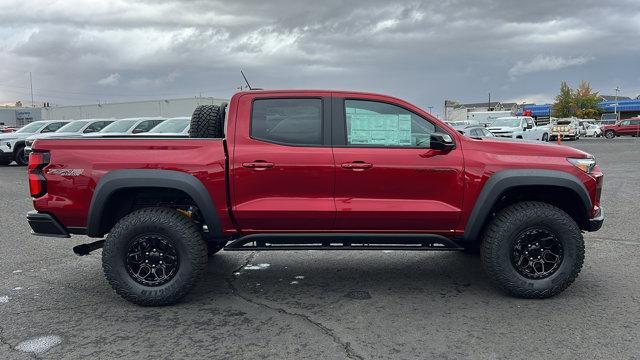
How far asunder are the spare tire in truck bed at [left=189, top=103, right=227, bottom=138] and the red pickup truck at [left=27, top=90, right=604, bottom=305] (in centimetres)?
49

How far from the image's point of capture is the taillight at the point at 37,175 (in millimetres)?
4379

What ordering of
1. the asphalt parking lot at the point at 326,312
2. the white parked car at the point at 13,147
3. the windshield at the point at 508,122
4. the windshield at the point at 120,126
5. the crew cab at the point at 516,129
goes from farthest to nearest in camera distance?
the windshield at the point at 508,122 < the crew cab at the point at 516,129 < the white parked car at the point at 13,147 < the windshield at the point at 120,126 < the asphalt parking lot at the point at 326,312

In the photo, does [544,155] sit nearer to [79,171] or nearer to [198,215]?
[198,215]

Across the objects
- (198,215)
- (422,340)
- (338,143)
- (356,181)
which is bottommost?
(422,340)

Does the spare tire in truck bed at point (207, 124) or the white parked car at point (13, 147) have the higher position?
the spare tire in truck bed at point (207, 124)

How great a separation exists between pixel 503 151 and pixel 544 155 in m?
0.36

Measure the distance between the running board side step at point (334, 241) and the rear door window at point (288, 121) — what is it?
0.83 m

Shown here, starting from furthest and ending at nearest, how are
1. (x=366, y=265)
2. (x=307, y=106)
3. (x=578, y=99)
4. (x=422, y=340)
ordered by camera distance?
1. (x=578, y=99)
2. (x=366, y=265)
3. (x=307, y=106)
4. (x=422, y=340)

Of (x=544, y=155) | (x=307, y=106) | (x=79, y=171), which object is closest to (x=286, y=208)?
(x=307, y=106)

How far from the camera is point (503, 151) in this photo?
446 centimetres

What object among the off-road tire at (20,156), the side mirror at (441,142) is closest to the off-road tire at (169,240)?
the side mirror at (441,142)

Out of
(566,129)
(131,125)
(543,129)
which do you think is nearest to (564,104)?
(566,129)

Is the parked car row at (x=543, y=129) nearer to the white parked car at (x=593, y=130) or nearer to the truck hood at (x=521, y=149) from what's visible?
the white parked car at (x=593, y=130)

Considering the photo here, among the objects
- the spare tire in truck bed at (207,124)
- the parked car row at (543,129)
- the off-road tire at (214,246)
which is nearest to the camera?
the spare tire in truck bed at (207,124)
